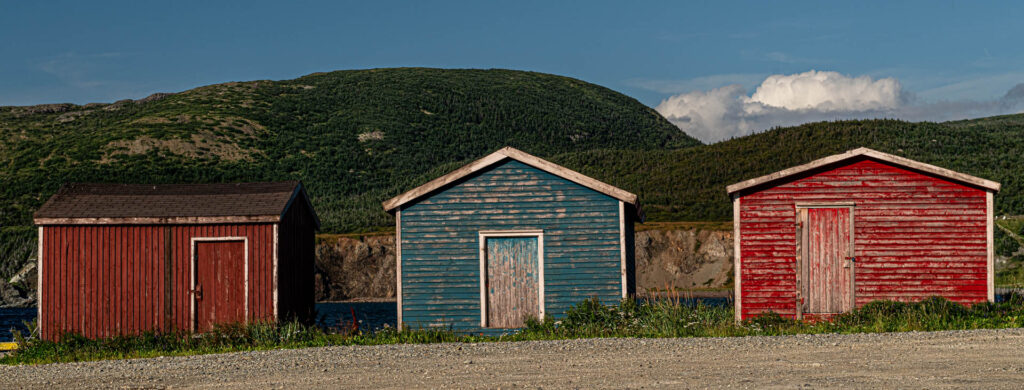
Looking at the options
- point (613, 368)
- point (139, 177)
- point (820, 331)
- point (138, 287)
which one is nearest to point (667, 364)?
point (613, 368)

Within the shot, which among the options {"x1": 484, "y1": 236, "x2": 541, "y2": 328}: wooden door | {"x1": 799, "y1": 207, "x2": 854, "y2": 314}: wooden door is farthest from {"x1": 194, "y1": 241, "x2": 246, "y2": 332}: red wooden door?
{"x1": 799, "y1": 207, "x2": 854, "y2": 314}: wooden door

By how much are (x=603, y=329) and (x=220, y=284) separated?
697cm

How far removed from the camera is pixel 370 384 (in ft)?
37.3

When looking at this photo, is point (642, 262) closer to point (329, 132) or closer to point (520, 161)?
point (520, 161)

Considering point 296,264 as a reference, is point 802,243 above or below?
above

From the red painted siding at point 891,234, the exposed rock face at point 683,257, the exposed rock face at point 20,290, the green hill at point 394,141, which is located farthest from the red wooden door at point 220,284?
the green hill at point 394,141

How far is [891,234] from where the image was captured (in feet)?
58.3

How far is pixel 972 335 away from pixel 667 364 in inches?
194

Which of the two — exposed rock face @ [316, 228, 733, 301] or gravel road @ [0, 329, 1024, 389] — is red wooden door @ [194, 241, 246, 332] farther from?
exposed rock face @ [316, 228, 733, 301]

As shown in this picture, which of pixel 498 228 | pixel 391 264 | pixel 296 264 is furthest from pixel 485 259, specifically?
pixel 391 264

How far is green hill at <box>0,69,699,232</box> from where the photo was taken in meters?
81.5

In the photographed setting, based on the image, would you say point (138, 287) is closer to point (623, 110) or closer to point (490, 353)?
point (490, 353)

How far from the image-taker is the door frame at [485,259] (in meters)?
18.3

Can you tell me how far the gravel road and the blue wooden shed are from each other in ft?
10.9
